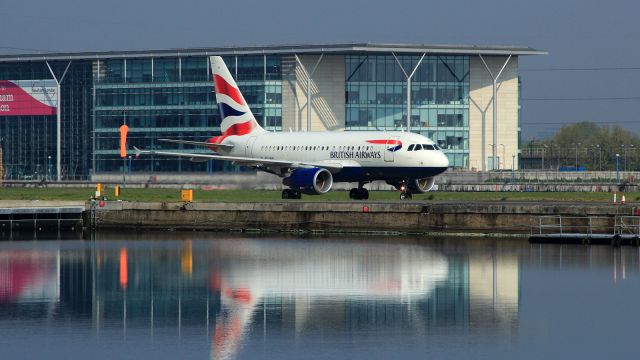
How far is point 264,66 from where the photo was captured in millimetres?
124000

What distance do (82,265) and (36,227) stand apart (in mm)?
19239

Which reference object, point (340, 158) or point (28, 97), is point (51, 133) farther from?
point (340, 158)

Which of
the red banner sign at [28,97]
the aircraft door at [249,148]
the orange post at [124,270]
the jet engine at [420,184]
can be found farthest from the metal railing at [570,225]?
the red banner sign at [28,97]

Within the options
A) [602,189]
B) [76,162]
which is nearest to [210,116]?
[76,162]

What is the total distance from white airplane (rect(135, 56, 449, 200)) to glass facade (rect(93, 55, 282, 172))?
45.8 meters

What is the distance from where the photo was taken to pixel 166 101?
415 ft

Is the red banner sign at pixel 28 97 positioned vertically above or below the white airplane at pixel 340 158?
above

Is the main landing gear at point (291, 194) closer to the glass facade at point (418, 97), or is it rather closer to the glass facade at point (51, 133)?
the glass facade at point (418, 97)

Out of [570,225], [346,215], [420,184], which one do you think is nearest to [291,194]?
[420,184]

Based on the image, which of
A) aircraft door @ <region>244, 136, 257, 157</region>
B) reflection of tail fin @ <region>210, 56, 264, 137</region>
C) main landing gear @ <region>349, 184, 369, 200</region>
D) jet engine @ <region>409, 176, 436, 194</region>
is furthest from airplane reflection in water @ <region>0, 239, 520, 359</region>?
reflection of tail fin @ <region>210, 56, 264, 137</region>

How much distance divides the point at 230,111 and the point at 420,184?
14569 mm

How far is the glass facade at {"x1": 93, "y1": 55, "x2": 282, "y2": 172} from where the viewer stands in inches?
4872

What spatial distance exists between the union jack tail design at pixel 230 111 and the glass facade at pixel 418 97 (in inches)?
1741

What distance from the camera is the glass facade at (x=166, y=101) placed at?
123750 millimetres
